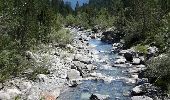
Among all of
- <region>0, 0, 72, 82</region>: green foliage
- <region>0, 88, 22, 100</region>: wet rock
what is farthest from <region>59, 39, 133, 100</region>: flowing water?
<region>0, 0, 72, 82</region>: green foliage

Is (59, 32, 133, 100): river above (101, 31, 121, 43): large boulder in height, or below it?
below

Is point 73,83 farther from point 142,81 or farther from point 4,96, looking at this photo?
point 4,96

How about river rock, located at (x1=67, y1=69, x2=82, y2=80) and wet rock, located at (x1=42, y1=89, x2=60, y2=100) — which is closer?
wet rock, located at (x1=42, y1=89, x2=60, y2=100)

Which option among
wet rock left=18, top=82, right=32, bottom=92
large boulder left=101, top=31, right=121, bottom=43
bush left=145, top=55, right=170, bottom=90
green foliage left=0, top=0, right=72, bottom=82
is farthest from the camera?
large boulder left=101, top=31, right=121, bottom=43

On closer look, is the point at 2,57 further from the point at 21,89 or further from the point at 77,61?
the point at 77,61

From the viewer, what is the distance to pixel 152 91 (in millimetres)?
23438

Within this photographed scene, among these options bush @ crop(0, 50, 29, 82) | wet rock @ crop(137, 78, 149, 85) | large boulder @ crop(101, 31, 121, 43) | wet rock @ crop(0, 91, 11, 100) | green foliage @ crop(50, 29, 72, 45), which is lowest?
wet rock @ crop(0, 91, 11, 100)

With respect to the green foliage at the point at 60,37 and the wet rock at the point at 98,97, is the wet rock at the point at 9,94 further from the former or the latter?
the green foliage at the point at 60,37

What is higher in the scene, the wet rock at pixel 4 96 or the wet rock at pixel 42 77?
the wet rock at pixel 42 77

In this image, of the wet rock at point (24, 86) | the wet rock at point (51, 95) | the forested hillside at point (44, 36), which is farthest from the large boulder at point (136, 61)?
the wet rock at point (24, 86)

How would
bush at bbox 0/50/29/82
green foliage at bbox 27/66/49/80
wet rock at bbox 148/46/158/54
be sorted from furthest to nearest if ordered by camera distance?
wet rock at bbox 148/46/158/54 → green foliage at bbox 27/66/49/80 → bush at bbox 0/50/29/82

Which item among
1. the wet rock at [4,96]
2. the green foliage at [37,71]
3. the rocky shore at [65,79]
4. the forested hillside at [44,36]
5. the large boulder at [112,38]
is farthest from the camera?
the large boulder at [112,38]

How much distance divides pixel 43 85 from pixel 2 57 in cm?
369

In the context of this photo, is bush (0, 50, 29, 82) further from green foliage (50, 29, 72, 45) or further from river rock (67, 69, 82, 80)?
green foliage (50, 29, 72, 45)
